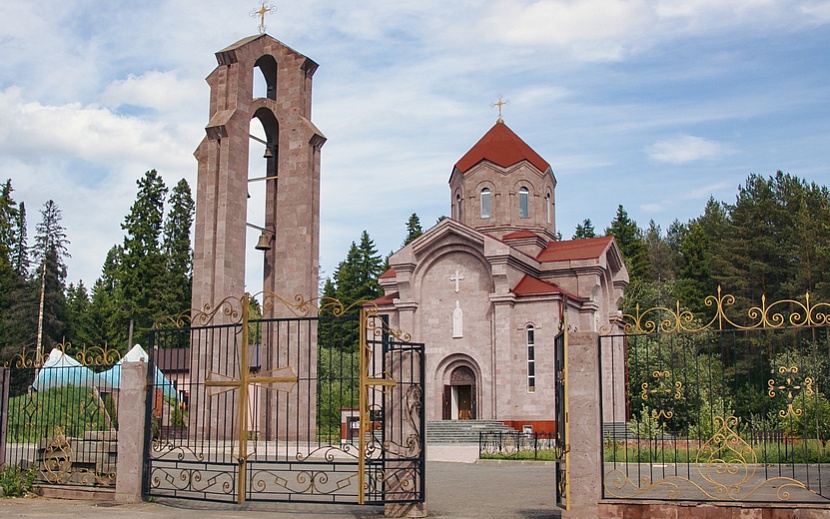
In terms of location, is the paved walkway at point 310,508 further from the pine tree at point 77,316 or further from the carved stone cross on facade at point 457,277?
the pine tree at point 77,316

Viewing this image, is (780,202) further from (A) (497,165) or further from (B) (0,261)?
(B) (0,261)

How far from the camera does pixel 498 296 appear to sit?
1414 inches

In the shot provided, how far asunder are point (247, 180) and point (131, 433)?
1610cm

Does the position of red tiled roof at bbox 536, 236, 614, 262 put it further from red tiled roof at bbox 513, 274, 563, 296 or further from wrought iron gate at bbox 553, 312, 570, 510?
wrought iron gate at bbox 553, 312, 570, 510

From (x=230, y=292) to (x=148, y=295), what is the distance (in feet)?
84.6

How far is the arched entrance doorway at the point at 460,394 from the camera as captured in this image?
121ft

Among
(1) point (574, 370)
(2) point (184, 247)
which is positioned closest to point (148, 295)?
(2) point (184, 247)

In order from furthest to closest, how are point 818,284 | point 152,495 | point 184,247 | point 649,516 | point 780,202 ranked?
1. point 184,247
2. point 780,202
3. point 818,284
4. point 152,495
5. point 649,516

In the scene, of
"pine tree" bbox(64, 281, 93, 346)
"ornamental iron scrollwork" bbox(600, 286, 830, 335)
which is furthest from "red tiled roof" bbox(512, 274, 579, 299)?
"pine tree" bbox(64, 281, 93, 346)

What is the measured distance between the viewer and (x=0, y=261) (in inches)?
1275

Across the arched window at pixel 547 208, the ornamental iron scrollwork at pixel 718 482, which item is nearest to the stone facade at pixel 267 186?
the ornamental iron scrollwork at pixel 718 482

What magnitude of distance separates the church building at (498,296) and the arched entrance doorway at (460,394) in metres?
0.04

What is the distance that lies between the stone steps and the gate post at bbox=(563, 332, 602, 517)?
22775mm

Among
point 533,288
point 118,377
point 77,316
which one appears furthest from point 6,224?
point 77,316
